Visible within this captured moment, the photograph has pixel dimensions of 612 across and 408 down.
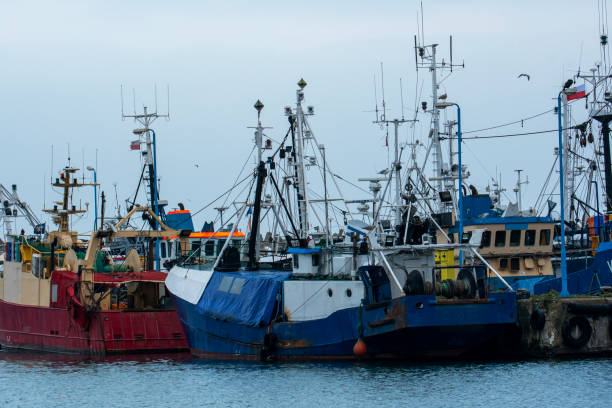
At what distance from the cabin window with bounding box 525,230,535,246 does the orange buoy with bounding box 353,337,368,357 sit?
48.1ft

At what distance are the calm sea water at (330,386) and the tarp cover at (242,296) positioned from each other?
170cm

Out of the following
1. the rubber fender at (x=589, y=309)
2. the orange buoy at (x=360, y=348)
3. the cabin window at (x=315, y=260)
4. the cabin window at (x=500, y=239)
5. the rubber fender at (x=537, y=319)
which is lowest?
the orange buoy at (x=360, y=348)

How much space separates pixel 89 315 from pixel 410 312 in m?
17.1

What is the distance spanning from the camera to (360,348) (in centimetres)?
3103

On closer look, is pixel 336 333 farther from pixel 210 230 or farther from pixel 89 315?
pixel 210 230

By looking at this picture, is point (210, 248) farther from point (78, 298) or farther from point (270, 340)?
point (270, 340)

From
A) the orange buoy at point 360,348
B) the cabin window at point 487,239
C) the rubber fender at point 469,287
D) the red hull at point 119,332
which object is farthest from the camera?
the cabin window at point 487,239

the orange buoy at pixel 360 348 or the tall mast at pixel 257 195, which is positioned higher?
the tall mast at pixel 257 195

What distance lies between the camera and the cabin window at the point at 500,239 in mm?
42781

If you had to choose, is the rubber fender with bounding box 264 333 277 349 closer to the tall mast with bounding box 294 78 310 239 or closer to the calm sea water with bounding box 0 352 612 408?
the calm sea water with bounding box 0 352 612 408

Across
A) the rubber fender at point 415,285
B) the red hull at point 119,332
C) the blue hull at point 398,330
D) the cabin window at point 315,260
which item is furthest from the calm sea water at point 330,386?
the red hull at point 119,332

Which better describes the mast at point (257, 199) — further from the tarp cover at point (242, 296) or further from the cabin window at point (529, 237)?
the cabin window at point (529, 237)

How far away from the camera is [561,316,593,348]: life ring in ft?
104

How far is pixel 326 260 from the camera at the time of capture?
3441 centimetres
